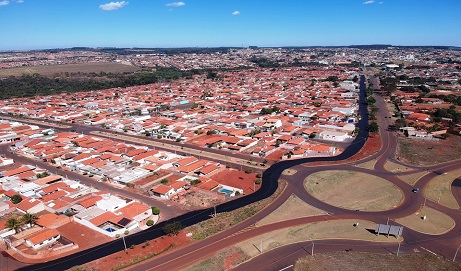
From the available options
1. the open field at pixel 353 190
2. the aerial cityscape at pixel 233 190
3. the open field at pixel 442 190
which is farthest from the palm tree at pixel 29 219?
the open field at pixel 442 190

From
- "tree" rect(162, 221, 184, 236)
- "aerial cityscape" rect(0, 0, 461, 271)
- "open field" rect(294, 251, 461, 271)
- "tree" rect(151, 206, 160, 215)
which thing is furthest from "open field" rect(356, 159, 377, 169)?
"tree" rect(151, 206, 160, 215)

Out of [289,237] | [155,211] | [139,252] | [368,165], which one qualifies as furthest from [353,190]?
[139,252]

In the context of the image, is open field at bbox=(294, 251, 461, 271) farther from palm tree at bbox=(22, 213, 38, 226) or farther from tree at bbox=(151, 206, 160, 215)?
palm tree at bbox=(22, 213, 38, 226)

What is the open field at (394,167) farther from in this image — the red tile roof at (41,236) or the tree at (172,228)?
the red tile roof at (41,236)

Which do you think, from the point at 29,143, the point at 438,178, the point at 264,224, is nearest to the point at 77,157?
the point at 29,143

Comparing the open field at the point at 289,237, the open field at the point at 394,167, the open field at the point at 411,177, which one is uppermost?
the open field at the point at 394,167
